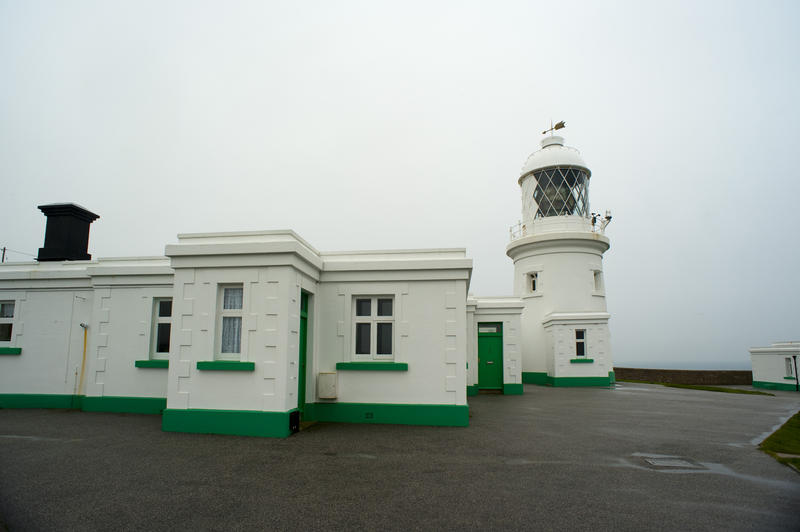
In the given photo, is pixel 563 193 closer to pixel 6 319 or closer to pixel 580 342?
pixel 580 342

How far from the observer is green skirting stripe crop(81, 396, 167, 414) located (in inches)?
429

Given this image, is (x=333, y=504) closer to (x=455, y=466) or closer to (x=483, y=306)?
(x=455, y=466)

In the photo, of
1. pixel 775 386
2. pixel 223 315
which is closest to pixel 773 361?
pixel 775 386

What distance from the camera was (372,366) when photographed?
32.3ft

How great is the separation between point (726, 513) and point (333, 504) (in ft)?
13.9

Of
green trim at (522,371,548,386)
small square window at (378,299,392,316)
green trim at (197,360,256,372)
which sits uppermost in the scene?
small square window at (378,299,392,316)

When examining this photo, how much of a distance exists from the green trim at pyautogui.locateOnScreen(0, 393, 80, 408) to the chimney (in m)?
4.02

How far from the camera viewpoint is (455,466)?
634 cm

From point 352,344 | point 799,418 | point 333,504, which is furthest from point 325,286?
point 799,418

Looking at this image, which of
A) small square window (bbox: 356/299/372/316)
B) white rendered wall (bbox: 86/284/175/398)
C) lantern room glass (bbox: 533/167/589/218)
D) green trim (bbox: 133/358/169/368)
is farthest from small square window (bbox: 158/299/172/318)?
lantern room glass (bbox: 533/167/589/218)

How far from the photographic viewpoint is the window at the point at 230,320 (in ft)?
28.6

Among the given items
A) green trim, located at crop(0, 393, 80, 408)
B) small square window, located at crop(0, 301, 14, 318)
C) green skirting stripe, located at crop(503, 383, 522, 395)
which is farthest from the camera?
green skirting stripe, located at crop(503, 383, 522, 395)

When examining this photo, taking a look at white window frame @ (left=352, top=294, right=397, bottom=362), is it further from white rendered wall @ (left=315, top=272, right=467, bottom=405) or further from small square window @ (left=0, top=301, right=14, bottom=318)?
small square window @ (left=0, top=301, right=14, bottom=318)

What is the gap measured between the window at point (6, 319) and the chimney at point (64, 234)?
158 cm
